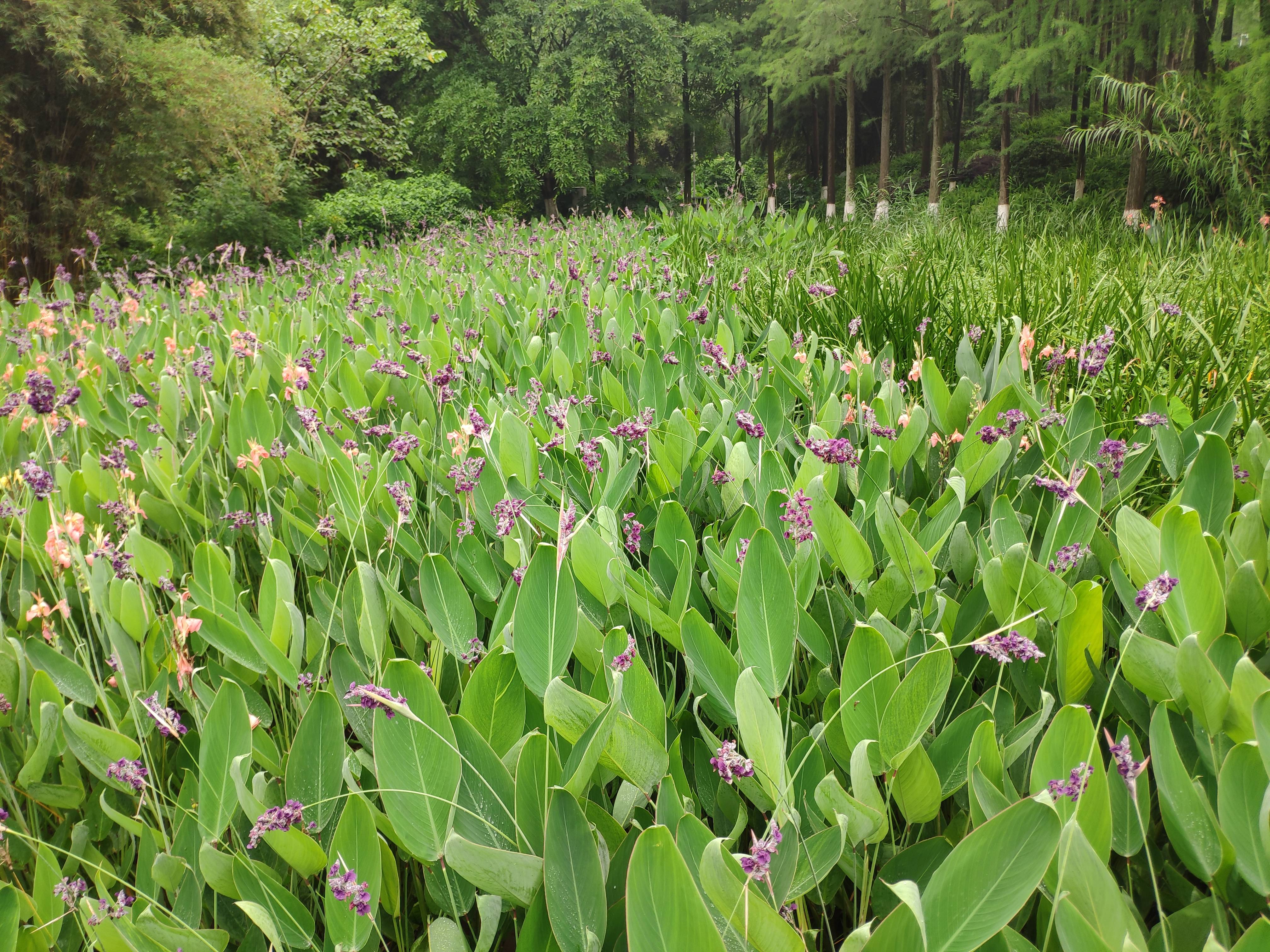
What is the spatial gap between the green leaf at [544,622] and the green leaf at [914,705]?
0.41 meters

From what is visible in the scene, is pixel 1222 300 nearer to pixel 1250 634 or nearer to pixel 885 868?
pixel 1250 634

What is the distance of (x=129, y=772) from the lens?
35.4 inches

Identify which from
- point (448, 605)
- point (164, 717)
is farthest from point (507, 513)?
point (164, 717)

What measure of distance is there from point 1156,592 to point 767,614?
0.46 metres

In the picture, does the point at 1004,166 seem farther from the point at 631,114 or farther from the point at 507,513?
the point at 507,513

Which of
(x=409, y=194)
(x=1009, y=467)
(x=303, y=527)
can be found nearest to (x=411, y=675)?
(x=303, y=527)

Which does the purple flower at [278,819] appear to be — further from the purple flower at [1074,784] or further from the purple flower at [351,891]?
the purple flower at [1074,784]

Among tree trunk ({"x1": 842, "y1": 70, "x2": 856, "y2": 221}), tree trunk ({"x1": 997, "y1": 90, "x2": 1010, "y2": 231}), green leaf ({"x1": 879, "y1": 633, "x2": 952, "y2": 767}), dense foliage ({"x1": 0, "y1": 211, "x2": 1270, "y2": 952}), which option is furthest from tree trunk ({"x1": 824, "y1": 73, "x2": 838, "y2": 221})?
green leaf ({"x1": 879, "y1": 633, "x2": 952, "y2": 767})

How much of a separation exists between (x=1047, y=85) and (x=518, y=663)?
18.6 m

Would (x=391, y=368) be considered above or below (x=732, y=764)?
above

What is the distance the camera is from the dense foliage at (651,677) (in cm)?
74

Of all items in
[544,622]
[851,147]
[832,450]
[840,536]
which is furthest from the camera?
[851,147]

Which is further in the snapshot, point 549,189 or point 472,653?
point 549,189

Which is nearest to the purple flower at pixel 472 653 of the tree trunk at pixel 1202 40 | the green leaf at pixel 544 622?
the green leaf at pixel 544 622
